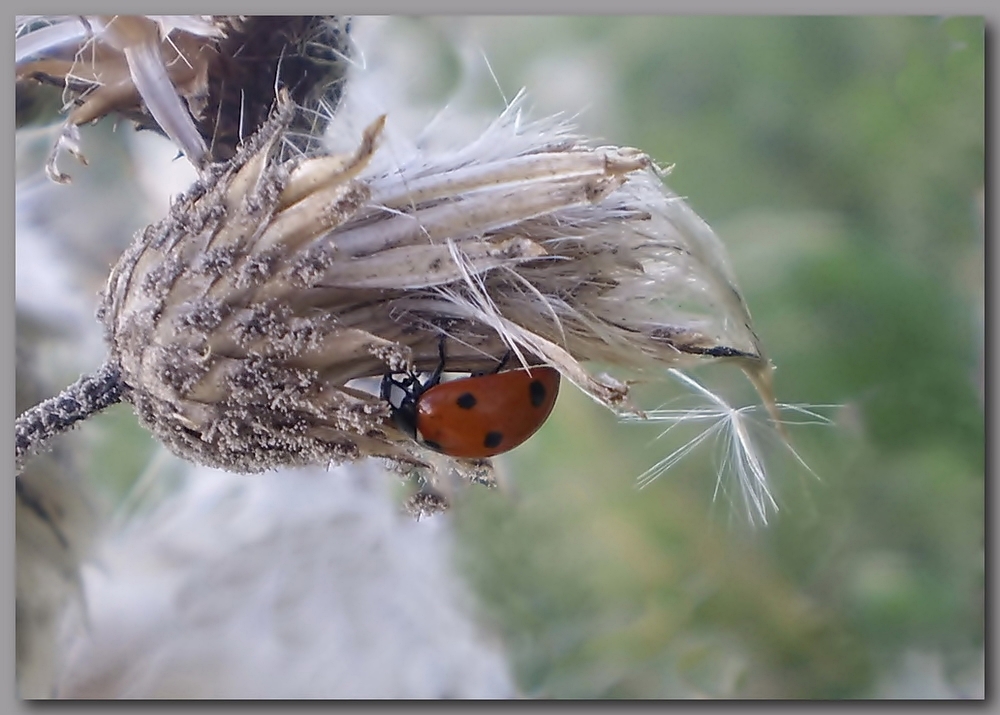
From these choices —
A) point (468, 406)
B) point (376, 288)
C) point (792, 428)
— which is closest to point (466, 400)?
point (468, 406)

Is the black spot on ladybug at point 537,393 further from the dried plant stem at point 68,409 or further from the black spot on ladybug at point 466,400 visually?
the dried plant stem at point 68,409

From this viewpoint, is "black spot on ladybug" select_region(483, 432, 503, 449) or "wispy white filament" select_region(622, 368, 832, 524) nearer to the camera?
"black spot on ladybug" select_region(483, 432, 503, 449)

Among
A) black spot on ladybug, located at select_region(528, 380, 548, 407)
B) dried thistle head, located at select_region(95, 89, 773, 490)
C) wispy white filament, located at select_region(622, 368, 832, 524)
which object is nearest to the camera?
dried thistle head, located at select_region(95, 89, 773, 490)

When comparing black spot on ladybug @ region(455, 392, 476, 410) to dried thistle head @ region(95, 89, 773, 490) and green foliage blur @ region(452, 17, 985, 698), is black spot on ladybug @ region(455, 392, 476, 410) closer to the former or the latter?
dried thistle head @ region(95, 89, 773, 490)

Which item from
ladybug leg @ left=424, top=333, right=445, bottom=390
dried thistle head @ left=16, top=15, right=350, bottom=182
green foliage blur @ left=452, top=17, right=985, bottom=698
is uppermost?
dried thistle head @ left=16, top=15, right=350, bottom=182

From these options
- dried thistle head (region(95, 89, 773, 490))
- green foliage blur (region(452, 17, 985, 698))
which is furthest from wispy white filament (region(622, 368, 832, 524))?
dried thistle head (region(95, 89, 773, 490))

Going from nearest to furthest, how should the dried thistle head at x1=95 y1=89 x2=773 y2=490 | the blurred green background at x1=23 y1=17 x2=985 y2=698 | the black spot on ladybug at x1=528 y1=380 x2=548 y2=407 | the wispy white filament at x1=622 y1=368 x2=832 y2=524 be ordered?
the dried thistle head at x1=95 y1=89 x2=773 y2=490 → the black spot on ladybug at x1=528 y1=380 x2=548 y2=407 → the wispy white filament at x1=622 y1=368 x2=832 y2=524 → the blurred green background at x1=23 y1=17 x2=985 y2=698

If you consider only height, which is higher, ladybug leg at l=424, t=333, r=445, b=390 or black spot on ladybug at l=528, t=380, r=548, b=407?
ladybug leg at l=424, t=333, r=445, b=390

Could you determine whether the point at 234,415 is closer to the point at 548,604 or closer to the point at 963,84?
the point at 548,604
